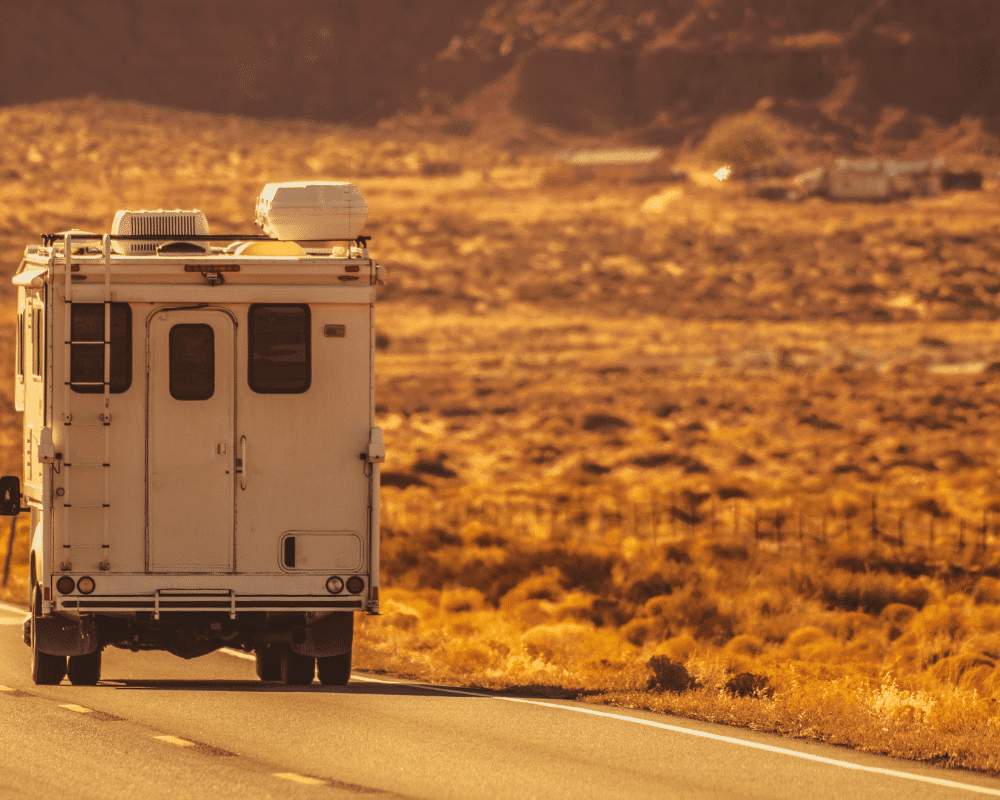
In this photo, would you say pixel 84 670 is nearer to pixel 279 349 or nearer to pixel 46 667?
pixel 46 667

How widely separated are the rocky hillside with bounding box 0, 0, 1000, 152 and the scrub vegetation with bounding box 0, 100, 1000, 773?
67.2 ft

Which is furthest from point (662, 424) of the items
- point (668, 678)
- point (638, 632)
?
point (668, 678)

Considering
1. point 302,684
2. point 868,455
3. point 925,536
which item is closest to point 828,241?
point 868,455

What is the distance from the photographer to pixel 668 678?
12.6 m

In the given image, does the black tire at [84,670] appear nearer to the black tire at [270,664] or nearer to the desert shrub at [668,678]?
the black tire at [270,664]

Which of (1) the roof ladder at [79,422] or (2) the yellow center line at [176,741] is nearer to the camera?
(2) the yellow center line at [176,741]

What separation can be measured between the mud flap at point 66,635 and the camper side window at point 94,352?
64.5 inches

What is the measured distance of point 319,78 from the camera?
139125mm

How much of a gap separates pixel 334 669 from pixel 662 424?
35.0 meters

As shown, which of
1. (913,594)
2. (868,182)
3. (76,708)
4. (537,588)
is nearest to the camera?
(76,708)

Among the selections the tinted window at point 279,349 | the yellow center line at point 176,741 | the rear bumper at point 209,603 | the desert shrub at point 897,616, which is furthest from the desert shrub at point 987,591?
the yellow center line at point 176,741

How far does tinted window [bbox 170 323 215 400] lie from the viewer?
11.4 meters

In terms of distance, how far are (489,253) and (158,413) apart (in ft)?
207

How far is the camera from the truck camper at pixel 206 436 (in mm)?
11305
